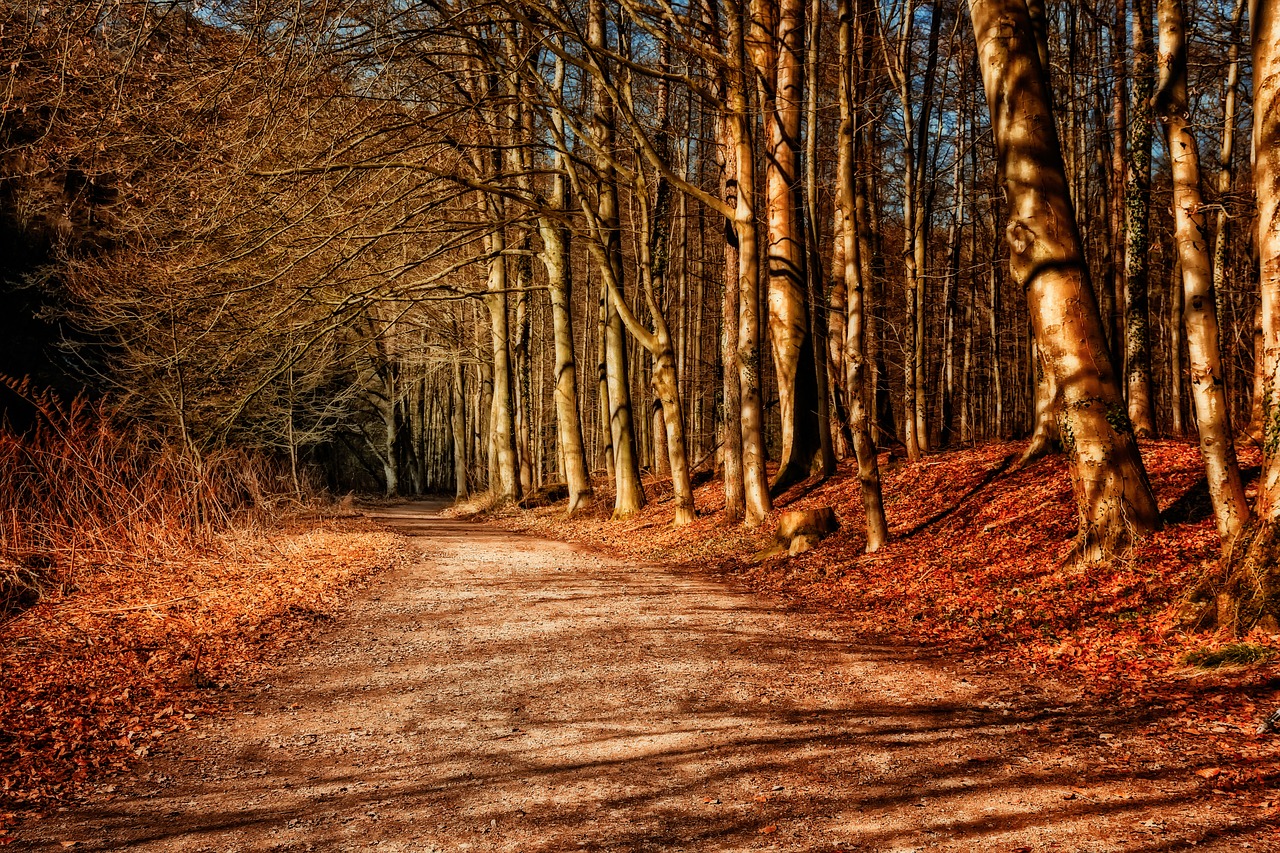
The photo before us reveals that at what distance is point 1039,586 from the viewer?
24.9ft

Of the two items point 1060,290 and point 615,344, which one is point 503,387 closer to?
point 615,344

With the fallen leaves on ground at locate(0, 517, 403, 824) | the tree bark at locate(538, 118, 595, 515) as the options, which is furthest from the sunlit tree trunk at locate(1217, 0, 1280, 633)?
the tree bark at locate(538, 118, 595, 515)

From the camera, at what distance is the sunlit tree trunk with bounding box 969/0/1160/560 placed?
7473 mm

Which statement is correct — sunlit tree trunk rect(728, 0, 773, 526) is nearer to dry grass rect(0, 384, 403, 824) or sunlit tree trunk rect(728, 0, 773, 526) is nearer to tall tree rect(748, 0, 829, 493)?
tall tree rect(748, 0, 829, 493)

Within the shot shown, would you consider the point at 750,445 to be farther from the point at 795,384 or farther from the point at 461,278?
the point at 461,278

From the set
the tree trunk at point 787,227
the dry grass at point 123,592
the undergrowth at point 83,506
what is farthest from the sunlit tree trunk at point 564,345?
the undergrowth at point 83,506

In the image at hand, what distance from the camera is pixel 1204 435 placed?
638cm

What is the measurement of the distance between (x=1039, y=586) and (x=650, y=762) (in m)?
4.55

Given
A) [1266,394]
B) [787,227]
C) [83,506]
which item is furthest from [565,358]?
[1266,394]

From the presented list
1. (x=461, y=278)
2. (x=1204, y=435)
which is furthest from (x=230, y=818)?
(x=461, y=278)

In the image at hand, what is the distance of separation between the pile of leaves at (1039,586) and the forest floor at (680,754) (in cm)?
7

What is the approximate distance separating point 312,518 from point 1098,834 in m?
18.4

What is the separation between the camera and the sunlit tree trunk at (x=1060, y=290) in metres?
7.47

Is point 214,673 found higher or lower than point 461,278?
lower
